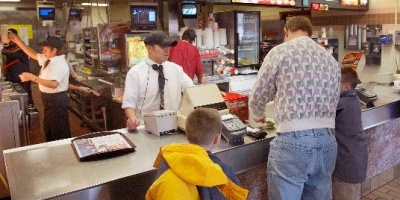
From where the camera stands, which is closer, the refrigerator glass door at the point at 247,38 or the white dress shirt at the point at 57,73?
the white dress shirt at the point at 57,73

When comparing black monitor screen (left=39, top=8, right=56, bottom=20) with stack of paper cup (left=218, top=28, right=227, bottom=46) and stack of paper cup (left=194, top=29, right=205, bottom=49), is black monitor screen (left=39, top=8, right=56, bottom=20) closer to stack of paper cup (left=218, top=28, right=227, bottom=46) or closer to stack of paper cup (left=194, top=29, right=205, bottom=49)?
stack of paper cup (left=194, top=29, right=205, bottom=49)

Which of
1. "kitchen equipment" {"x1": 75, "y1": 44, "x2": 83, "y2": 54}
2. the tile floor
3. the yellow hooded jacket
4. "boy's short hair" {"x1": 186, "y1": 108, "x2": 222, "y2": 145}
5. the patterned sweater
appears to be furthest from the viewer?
"kitchen equipment" {"x1": 75, "y1": 44, "x2": 83, "y2": 54}

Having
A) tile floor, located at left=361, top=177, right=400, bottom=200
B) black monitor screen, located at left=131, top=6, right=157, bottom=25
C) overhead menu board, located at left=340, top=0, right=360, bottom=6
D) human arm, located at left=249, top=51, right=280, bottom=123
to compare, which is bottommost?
tile floor, located at left=361, top=177, right=400, bottom=200

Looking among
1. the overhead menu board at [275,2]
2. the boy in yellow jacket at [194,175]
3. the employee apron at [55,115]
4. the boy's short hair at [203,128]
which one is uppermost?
the overhead menu board at [275,2]

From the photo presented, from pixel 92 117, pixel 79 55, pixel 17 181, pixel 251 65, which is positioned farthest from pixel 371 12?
pixel 17 181

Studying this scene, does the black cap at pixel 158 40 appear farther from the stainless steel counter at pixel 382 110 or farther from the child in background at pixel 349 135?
the stainless steel counter at pixel 382 110

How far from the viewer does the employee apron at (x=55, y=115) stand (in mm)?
4887

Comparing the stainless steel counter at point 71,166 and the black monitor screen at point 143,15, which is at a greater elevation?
the black monitor screen at point 143,15

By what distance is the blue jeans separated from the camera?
218 centimetres

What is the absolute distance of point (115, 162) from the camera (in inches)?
81.0

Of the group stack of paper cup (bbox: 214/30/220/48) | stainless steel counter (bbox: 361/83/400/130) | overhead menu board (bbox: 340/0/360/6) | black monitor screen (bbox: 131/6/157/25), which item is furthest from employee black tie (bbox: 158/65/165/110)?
overhead menu board (bbox: 340/0/360/6)

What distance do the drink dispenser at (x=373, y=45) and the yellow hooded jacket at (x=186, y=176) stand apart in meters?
6.02

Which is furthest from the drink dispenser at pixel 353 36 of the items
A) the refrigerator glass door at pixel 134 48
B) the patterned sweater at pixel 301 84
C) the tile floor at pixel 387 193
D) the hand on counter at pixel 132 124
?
the hand on counter at pixel 132 124

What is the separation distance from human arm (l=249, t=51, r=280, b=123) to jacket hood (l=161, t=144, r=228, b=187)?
81 cm
